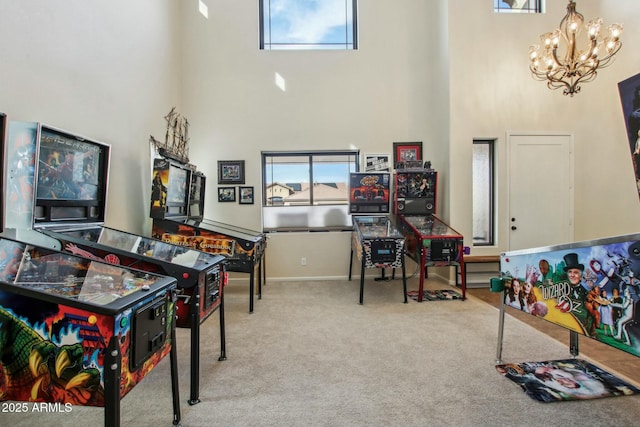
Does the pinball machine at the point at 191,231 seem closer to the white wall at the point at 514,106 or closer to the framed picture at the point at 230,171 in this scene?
the framed picture at the point at 230,171

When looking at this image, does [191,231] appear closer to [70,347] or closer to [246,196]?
[246,196]

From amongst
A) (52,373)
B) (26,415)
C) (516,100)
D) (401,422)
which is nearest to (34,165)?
(52,373)

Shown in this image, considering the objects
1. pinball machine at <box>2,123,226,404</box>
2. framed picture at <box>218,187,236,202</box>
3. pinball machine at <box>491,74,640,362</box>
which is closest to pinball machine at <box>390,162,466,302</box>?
pinball machine at <box>491,74,640,362</box>

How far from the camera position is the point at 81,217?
231cm

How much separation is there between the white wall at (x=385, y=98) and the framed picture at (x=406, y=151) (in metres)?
0.13

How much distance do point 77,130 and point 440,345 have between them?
12.0 feet

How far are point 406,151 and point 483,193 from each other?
140 cm

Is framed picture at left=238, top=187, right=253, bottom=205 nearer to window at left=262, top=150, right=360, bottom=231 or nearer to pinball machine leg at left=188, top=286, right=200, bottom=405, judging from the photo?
window at left=262, top=150, right=360, bottom=231

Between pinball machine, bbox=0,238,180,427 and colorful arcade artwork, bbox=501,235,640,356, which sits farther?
colorful arcade artwork, bbox=501,235,640,356

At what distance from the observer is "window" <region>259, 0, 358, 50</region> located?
17.3 feet

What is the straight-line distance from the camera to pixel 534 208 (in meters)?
4.90

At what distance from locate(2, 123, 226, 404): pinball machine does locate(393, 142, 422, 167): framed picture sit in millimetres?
3716

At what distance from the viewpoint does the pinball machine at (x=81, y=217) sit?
1.76 meters

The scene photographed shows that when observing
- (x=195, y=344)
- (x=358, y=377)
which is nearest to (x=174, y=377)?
(x=195, y=344)
